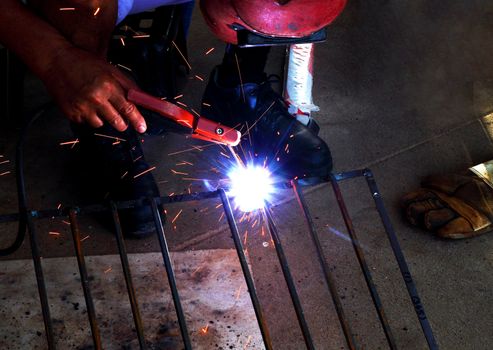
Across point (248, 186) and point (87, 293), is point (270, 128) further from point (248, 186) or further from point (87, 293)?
point (87, 293)

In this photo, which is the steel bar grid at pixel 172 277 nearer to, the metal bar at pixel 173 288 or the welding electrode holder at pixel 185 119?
the metal bar at pixel 173 288

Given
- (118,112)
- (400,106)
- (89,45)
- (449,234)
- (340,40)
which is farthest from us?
(340,40)

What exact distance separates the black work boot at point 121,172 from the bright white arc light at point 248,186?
31 centimetres

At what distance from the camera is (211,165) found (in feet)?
7.44

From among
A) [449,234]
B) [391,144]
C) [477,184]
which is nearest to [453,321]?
[449,234]

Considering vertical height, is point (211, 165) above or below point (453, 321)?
above

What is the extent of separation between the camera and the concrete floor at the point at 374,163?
1894 mm

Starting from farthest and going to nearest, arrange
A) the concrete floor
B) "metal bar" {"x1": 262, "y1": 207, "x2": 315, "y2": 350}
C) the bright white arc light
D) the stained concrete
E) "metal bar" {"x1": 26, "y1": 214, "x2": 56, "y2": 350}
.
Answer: the bright white arc light
the concrete floor
the stained concrete
"metal bar" {"x1": 262, "y1": 207, "x2": 315, "y2": 350}
"metal bar" {"x1": 26, "y1": 214, "x2": 56, "y2": 350}

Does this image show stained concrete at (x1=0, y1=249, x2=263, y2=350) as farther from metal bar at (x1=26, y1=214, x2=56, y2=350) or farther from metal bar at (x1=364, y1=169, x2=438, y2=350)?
metal bar at (x1=364, y1=169, x2=438, y2=350)

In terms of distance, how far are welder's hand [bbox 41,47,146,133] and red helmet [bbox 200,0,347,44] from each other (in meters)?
0.35

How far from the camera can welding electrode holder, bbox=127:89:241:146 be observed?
58.9 inches

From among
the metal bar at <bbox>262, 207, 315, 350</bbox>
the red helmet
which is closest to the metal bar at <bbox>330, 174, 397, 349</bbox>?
the metal bar at <bbox>262, 207, 315, 350</bbox>

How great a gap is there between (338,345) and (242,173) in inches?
30.5

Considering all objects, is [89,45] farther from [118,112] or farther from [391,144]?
[391,144]
